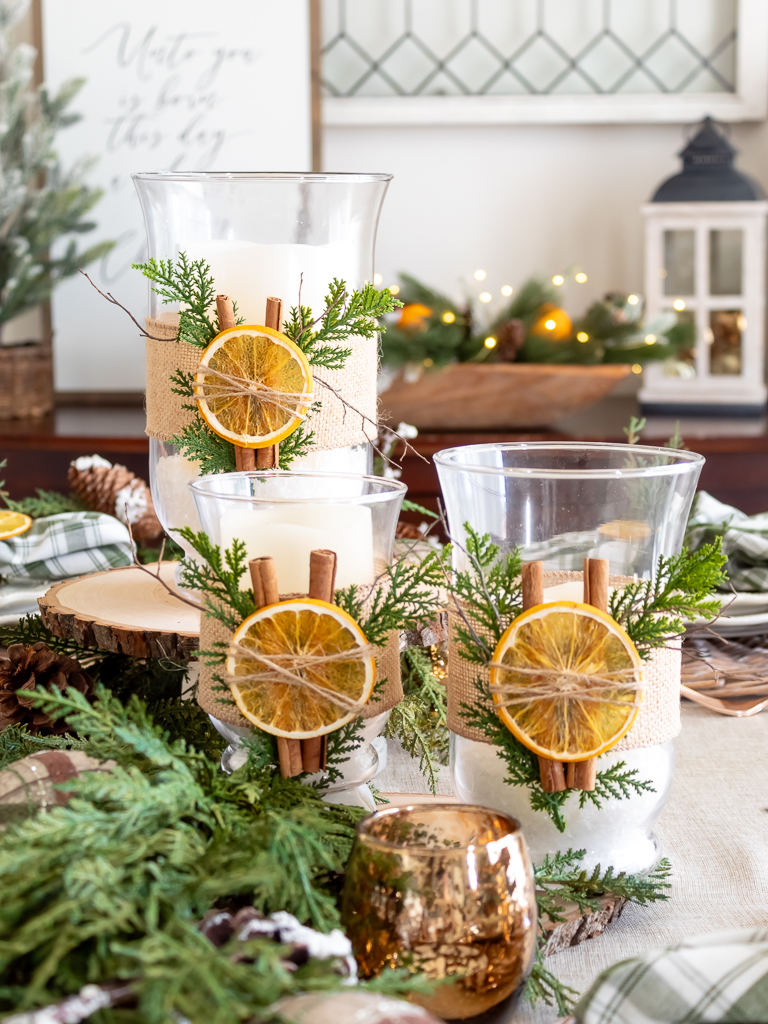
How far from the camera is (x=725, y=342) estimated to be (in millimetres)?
1640

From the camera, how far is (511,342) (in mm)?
1491

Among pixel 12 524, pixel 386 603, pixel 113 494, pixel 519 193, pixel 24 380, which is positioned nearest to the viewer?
pixel 386 603

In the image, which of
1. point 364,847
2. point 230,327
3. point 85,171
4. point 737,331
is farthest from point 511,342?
point 364,847

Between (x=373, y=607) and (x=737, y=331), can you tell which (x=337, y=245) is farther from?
(x=737, y=331)

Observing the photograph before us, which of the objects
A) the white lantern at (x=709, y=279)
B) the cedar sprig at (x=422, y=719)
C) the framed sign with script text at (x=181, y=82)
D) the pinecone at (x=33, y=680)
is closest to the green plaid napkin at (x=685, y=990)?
the cedar sprig at (x=422, y=719)

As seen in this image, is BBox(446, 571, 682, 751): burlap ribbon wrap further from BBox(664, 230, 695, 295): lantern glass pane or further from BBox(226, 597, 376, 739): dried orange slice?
BBox(664, 230, 695, 295): lantern glass pane

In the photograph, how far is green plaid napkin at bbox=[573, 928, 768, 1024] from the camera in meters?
0.35

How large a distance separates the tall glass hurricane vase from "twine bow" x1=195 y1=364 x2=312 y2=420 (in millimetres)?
47

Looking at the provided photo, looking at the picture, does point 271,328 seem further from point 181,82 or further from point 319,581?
point 181,82

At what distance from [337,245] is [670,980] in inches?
16.4

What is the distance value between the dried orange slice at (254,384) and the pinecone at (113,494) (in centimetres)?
42

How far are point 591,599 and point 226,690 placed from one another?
152 mm

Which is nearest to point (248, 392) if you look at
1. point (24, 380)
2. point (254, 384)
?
point (254, 384)

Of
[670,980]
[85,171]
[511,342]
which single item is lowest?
[670,980]
